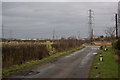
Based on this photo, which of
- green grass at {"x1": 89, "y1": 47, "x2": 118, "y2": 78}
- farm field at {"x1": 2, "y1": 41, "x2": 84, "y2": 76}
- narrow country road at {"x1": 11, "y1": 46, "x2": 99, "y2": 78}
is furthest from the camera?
farm field at {"x1": 2, "y1": 41, "x2": 84, "y2": 76}

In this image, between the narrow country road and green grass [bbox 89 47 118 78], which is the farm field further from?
green grass [bbox 89 47 118 78]

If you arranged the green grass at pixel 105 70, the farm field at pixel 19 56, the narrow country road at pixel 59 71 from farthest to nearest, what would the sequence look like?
the farm field at pixel 19 56, the narrow country road at pixel 59 71, the green grass at pixel 105 70

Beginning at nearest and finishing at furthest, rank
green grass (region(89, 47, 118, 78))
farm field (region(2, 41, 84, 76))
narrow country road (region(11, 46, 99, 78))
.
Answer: green grass (region(89, 47, 118, 78)) → narrow country road (region(11, 46, 99, 78)) → farm field (region(2, 41, 84, 76))

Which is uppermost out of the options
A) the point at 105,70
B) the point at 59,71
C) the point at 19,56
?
the point at 19,56

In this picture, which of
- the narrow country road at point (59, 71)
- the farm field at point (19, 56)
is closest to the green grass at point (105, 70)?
the narrow country road at point (59, 71)

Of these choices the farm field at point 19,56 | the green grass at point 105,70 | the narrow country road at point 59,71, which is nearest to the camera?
the green grass at point 105,70

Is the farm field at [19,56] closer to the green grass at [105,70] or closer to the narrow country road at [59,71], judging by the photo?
the narrow country road at [59,71]

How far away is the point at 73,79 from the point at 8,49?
6.59m

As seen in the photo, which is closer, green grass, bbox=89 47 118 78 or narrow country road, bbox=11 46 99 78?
green grass, bbox=89 47 118 78

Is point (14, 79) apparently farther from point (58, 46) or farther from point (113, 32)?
point (113, 32)

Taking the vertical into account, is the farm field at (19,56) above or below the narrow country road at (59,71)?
above

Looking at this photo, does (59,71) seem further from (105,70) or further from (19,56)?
(19,56)

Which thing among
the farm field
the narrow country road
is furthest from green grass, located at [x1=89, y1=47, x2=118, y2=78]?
the farm field

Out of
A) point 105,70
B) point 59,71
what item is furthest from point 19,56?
point 105,70
